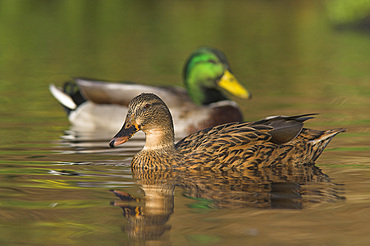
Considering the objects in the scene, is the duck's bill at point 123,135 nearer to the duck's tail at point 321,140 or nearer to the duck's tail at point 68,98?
the duck's tail at point 321,140

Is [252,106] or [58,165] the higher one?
[252,106]

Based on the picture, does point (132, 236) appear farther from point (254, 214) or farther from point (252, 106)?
point (252, 106)

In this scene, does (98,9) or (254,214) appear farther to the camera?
(98,9)

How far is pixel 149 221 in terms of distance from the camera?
6.59m

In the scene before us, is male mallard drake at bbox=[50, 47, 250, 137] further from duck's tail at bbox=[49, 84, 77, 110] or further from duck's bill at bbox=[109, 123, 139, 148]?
duck's bill at bbox=[109, 123, 139, 148]

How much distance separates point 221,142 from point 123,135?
3.19 ft

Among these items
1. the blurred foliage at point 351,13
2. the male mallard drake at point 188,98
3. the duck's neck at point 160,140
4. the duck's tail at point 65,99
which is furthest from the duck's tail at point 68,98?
the blurred foliage at point 351,13

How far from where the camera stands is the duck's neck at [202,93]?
12.8 metres

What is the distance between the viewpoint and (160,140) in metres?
8.79

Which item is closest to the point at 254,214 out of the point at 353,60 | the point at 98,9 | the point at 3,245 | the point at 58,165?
the point at 3,245

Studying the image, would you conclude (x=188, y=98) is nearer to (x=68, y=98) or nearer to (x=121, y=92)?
(x=121, y=92)

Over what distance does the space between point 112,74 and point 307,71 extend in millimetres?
4971

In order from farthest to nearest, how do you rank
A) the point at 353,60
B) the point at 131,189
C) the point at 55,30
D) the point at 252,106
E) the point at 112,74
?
1. the point at 55,30
2. the point at 353,60
3. the point at 112,74
4. the point at 252,106
5. the point at 131,189

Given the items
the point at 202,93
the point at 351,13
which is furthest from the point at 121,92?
the point at 351,13
